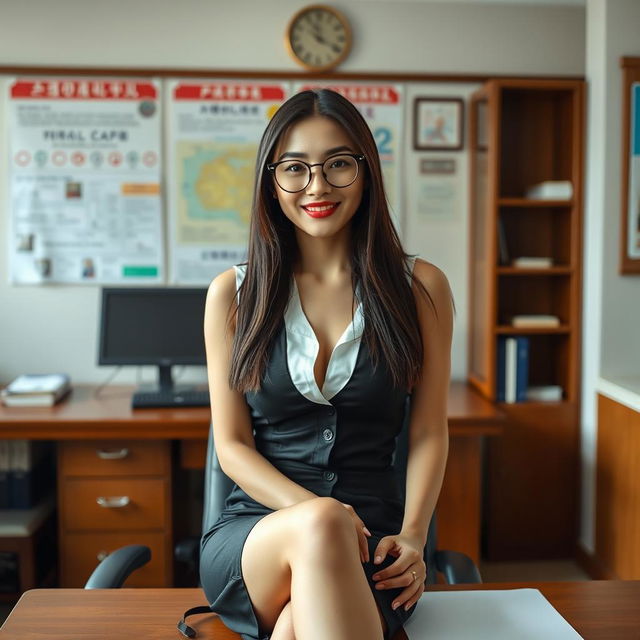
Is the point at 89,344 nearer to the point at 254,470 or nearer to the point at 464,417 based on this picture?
the point at 464,417

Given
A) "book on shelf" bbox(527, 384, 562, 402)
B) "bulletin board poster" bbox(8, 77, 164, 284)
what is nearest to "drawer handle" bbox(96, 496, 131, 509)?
"bulletin board poster" bbox(8, 77, 164, 284)

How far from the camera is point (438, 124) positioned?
10.3 feet

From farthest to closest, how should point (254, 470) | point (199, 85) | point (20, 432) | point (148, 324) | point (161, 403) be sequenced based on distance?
1. point (199, 85)
2. point (148, 324)
3. point (161, 403)
4. point (20, 432)
5. point (254, 470)

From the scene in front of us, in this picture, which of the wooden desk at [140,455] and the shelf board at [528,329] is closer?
the wooden desk at [140,455]

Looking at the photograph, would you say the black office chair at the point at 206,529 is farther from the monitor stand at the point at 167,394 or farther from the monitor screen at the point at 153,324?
the monitor screen at the point at 153,324

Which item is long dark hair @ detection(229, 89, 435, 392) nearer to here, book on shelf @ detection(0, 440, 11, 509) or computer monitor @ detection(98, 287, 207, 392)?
computer monitor @ detection(98, 287, 207, 392)

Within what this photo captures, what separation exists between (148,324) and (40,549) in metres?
0.90

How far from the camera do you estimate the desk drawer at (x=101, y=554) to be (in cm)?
257

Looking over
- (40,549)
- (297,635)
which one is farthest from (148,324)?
(297,635)

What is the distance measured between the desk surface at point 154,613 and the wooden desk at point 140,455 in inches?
51.3

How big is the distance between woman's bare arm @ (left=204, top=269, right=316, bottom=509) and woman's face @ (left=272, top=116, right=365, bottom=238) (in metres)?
0.23

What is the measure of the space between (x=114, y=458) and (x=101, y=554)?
0.34 metres

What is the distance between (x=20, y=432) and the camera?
2.48m

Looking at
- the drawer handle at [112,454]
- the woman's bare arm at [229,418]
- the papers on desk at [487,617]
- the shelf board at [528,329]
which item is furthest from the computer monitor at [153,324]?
the papers on desk at [487,617]
